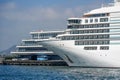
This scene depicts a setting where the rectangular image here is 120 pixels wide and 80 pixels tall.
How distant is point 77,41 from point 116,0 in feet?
29.8

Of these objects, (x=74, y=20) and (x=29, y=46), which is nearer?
(x=74, y=20)

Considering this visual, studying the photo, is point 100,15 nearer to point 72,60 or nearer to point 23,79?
point 72,60

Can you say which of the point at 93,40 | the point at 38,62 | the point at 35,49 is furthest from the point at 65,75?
the point at 35,49

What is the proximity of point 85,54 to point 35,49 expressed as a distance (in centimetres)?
3123

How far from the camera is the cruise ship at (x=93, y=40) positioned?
75875 millimetres

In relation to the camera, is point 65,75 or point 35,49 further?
point 35,49

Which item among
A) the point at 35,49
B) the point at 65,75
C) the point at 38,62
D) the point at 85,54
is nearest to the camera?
the point at 65,75

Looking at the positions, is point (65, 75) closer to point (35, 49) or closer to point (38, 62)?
point (38, 62)

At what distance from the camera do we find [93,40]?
7788 cm

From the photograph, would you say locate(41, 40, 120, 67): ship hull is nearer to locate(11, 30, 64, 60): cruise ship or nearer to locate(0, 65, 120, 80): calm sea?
locate(0, 65, 120, 80): calm sea

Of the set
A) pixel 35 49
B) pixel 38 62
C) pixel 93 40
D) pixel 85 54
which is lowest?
pixel 38 62

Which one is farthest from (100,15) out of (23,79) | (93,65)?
(23,79)

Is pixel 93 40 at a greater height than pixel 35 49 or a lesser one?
→ greater

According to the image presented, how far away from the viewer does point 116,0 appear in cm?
7938
